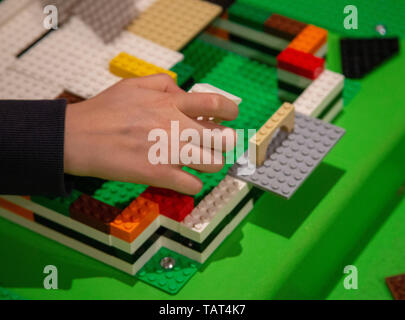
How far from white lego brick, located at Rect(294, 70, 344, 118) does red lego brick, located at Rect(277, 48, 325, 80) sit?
29 mm

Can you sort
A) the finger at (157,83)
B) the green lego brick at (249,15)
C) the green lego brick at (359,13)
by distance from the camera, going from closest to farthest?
the finger at (157,83) → the green lego brick at (359,13) → the green lego brick at (249,15)

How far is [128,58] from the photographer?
101 inches

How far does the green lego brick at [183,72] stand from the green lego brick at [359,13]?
329 mm

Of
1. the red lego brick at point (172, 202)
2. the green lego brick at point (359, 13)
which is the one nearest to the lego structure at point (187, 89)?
the red lego brick at point (172, 202)

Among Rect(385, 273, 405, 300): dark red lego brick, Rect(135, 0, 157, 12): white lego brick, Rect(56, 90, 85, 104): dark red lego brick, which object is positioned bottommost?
Rect(385, 273, 405, 300): dark red lego brick

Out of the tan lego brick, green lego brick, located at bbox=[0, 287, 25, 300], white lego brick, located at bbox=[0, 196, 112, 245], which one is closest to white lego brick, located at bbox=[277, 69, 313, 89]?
the tan lego brick

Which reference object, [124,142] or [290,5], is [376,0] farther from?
[124,142]

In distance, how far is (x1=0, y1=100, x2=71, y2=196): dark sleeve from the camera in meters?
1.82

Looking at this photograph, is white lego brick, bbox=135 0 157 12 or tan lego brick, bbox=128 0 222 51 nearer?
tan lego brick, bbox=128 0 222 51

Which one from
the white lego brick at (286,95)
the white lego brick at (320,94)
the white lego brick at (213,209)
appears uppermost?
the white lego brick at (320,94)

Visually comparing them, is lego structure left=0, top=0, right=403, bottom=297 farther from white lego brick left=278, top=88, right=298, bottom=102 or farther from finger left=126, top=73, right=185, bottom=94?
finger left=126, top=73, right=185, bottom=94

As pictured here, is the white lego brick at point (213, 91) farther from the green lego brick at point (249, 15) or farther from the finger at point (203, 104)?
the green lego brick at point (249, 15)

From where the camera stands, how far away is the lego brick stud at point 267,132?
87.6 inches

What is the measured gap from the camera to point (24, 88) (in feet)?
8.29
